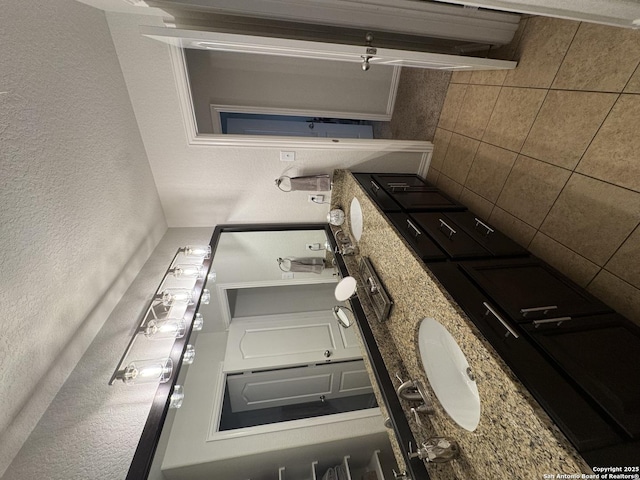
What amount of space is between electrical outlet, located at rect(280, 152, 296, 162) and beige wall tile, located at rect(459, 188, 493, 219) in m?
1.12

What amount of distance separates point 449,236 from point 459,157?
783 millimetres

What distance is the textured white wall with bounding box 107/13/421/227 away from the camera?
1338 millimetres

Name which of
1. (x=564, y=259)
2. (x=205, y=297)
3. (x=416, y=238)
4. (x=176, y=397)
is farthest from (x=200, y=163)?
(x=564, y=259)

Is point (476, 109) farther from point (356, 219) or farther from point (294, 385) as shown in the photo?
point (294, 385)

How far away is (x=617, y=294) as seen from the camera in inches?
34.3

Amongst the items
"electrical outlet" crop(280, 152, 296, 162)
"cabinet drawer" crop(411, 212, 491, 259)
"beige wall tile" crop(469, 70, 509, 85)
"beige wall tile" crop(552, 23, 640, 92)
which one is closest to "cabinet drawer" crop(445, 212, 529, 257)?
"cabinet drawer" crop(411, 212, 491, 259)

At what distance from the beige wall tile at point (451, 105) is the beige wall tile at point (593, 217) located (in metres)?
0.86

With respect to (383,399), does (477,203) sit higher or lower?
higher

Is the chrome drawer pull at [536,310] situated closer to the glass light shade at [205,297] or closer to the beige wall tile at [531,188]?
the beige wall tile at [531,188]

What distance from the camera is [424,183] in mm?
1740

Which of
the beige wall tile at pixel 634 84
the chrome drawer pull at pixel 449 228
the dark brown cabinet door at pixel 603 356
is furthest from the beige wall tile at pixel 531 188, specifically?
the dark brown cabinet door at pixel 603 356

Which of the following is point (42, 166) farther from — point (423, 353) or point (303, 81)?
point (303, 81)

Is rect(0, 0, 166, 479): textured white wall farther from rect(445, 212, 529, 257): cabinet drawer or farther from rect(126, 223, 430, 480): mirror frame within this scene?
rect(445, 212, 529, 257): cabinet drawer

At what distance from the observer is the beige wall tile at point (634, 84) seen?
0.80m
